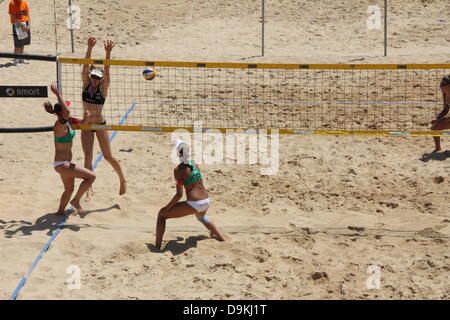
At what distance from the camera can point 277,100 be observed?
13.1 meters

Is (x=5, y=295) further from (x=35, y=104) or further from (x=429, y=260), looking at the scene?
(x=35, y=104)

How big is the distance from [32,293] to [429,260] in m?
4.20

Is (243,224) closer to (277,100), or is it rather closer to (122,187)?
(122,187)

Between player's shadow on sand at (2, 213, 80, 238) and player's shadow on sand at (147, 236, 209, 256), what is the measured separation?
3.67ft

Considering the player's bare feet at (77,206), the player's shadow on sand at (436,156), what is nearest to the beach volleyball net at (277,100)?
the player's shadow on sand at (436,156)

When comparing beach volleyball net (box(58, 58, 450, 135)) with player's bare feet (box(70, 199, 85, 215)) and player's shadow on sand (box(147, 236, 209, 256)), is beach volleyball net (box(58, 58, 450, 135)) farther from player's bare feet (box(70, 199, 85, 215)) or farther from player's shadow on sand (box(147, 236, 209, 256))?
player's shadow on sand (box(147, 236, 209, 256))

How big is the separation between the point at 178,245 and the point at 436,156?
15.1ft

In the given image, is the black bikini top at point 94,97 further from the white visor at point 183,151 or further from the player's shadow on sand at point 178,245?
the player's shadow on sand at point 178,245

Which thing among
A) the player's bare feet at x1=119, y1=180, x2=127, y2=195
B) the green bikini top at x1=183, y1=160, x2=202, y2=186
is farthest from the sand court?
the green bikini top at x1=183, y1=160, x2=202, y2=186

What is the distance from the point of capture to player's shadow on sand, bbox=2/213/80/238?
8.15 meters

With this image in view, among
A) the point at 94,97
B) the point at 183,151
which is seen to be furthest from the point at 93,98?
the point at 183,151

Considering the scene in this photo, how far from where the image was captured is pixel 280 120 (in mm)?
12195

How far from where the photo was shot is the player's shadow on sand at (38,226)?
8155 millimetres

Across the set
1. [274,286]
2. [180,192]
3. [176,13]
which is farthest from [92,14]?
[274,286]
